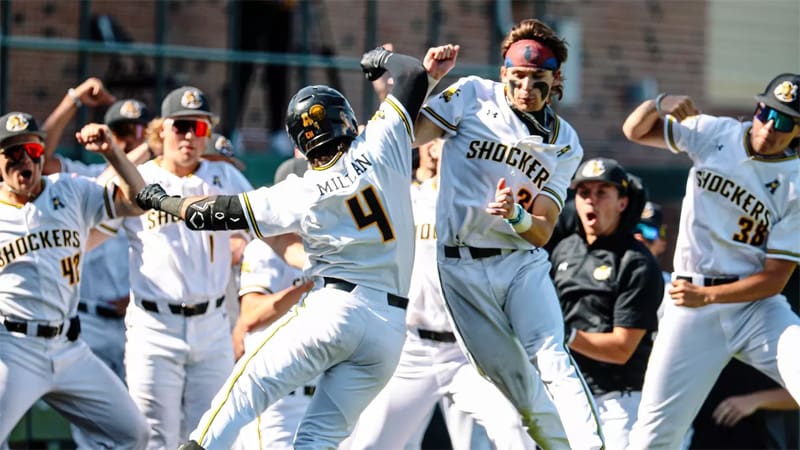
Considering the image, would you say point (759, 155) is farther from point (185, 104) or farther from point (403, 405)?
point (185, 104)

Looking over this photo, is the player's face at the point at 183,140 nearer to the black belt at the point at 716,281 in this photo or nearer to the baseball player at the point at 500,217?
the baseball player at the point at 500,217

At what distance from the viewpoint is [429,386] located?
7.59m

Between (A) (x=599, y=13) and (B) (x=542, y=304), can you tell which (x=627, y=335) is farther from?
(A) (x=599, y=13)

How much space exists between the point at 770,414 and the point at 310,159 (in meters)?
4.70

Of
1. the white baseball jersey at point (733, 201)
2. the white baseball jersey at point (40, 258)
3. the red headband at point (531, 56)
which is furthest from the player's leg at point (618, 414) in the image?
the white baseball jersey at point (40, 258)

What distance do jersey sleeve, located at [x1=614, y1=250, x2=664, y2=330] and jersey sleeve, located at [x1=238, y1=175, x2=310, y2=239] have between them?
2.37 meters

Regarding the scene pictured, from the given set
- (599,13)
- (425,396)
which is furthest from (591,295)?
(599,13)

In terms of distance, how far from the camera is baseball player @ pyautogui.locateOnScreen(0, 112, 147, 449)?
23.6 ft

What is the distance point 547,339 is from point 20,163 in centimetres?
299

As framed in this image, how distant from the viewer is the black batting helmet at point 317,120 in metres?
6.17

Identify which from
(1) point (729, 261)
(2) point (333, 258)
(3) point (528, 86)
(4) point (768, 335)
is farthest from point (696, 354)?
(2) point (333, 258)

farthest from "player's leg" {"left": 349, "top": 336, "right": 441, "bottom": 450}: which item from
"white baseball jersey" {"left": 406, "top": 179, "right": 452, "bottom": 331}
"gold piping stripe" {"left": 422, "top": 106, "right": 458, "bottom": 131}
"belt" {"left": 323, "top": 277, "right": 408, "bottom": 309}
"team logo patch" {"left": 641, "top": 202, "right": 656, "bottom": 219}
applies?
"team logo patch" {"left": 641, "top": 202, "right": 656, "bottom": 219}

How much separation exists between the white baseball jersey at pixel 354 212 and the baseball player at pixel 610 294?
1831 mm

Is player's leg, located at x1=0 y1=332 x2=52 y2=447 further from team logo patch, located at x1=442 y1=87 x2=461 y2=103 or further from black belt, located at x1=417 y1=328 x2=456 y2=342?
team logo patch, located at x1=442 y1=87 x2=461 y2=103
